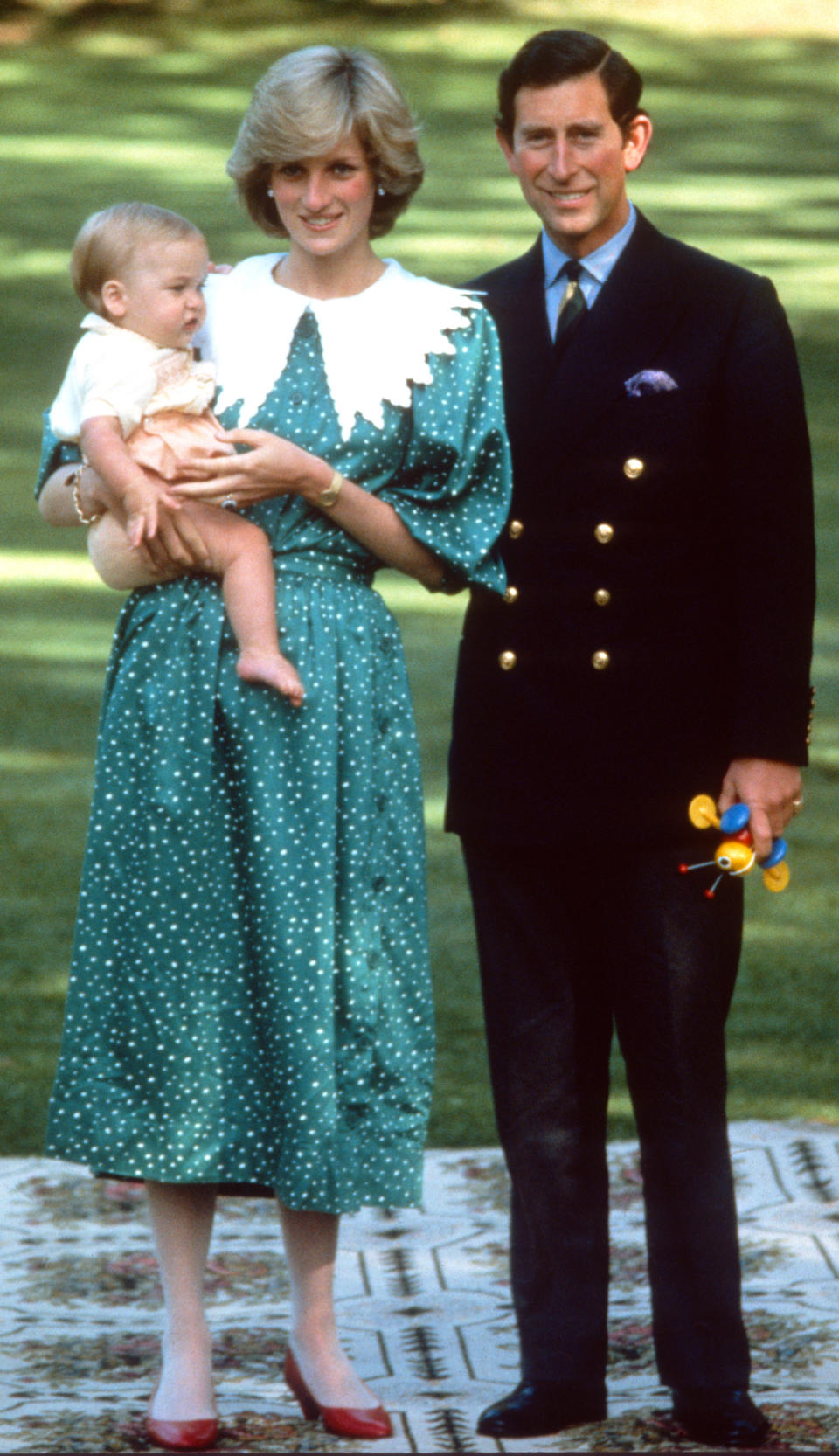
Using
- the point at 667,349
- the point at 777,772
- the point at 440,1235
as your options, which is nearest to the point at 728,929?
the point at 777,772

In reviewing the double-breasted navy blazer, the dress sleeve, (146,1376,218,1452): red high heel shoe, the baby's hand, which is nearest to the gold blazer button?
the double-breasted navy blazer

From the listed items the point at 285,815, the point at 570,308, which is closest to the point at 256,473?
the point at 285,815

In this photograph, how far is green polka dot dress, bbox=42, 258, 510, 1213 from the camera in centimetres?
370

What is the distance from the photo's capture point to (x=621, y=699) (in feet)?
12.6

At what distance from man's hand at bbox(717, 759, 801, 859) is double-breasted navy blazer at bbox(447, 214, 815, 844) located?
2 centimetres

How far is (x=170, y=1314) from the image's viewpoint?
12.6 ft

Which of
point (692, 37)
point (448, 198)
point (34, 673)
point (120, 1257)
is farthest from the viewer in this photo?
point (692, 37)

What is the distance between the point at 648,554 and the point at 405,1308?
1573 mm

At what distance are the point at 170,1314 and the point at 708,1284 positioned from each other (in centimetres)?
81

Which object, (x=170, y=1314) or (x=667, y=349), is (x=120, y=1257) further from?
(x=667, y=349)

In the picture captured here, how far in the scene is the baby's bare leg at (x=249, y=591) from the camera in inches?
143

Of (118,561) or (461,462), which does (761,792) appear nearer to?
(461,462)

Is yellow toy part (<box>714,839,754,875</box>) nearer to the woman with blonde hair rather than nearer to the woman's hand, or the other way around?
the woman with blonde hair

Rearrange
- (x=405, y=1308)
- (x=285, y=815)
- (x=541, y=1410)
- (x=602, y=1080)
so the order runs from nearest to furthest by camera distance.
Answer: (x=285, y=815)
(x=541, y=1410)
(x=602, y=1080)
(x=405, y=1308)
